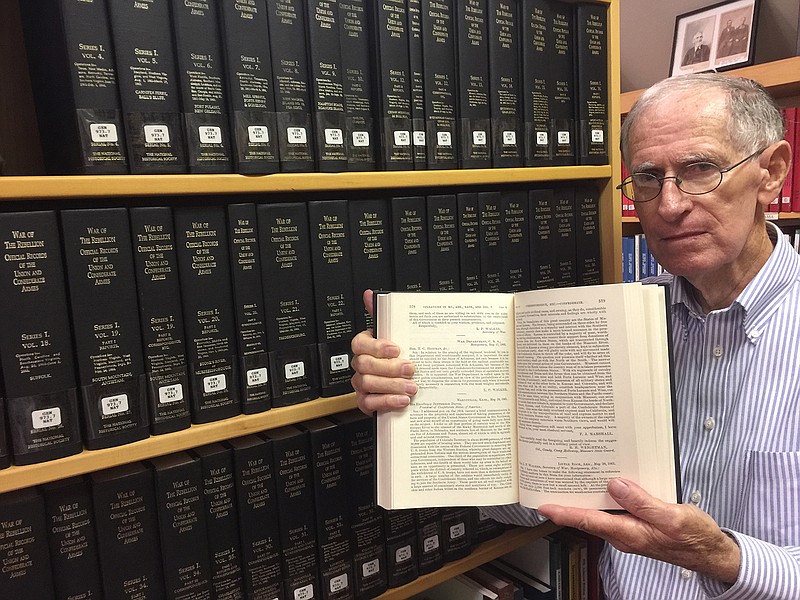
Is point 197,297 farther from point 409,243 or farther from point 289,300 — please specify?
point 409,243

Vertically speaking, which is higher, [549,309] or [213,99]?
[213,99]

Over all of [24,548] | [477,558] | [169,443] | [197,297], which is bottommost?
[477,558]

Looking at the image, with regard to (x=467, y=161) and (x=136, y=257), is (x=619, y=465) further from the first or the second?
(x=136, y=257)

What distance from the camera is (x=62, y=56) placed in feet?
2.52

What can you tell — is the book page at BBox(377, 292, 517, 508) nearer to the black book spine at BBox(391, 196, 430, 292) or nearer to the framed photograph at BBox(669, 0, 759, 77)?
the black book spine at BBox(391, 196, 430, 292)

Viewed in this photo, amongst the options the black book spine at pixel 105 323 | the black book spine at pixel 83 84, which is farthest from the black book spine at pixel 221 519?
the black book spine at pixel 83 84

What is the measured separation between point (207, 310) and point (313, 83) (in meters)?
0.40

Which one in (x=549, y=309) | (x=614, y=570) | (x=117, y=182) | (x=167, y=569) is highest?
(x=117, y=182)

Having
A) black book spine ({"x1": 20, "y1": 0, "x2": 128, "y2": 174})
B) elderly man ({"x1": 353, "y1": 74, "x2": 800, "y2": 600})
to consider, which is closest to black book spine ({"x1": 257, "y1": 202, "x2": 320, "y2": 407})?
elderly man ({"x1": 353, "y1": 74, "x2": 800, "y2": 600})

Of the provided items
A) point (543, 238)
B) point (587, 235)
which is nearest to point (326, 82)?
point (543, 238)

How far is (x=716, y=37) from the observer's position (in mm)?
2059

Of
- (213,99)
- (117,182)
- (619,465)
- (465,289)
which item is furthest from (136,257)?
(619,465)

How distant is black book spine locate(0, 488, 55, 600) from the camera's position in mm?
759

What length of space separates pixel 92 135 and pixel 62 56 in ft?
0.36
